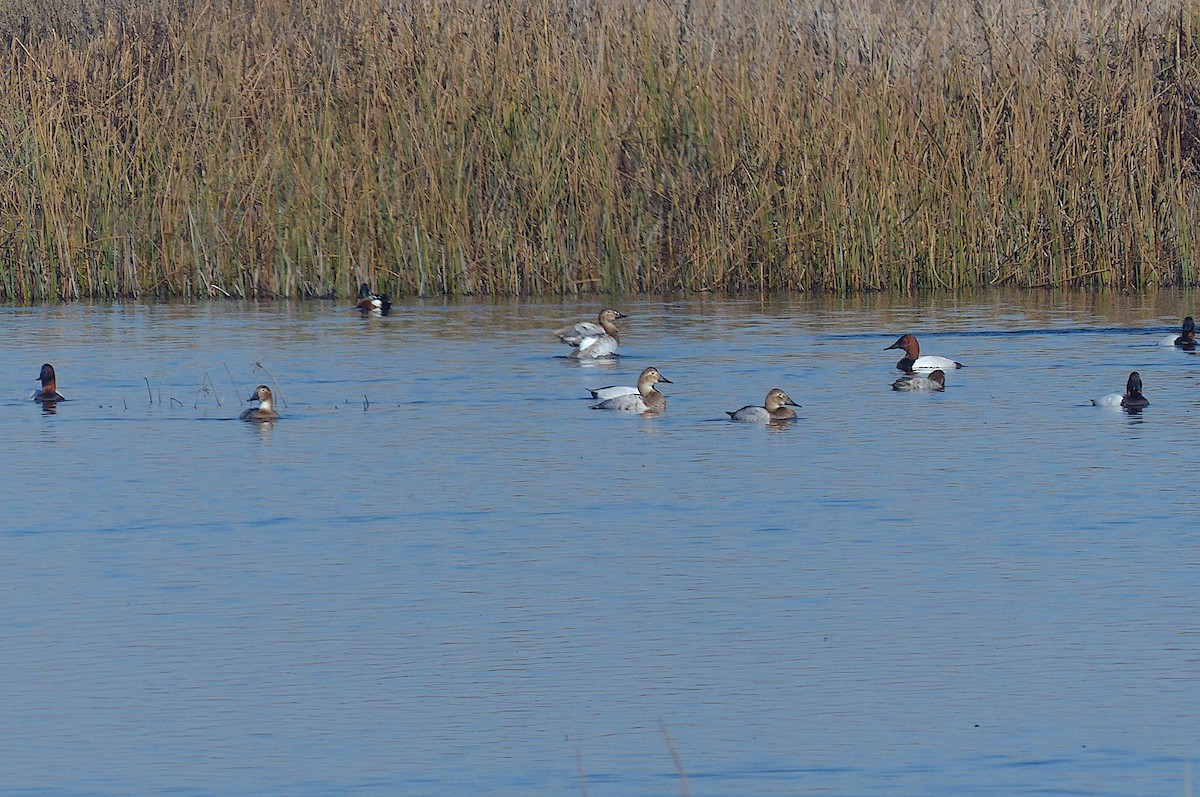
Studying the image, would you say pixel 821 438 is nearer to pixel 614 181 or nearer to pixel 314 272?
pixel 614 181

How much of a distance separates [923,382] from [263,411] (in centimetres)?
397

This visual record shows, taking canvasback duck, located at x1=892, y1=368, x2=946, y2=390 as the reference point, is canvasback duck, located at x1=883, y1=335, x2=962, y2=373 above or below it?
above

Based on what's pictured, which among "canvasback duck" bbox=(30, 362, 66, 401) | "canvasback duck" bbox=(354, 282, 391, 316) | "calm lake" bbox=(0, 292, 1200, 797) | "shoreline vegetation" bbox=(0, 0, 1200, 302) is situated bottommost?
"calm lake" bbox=(0, 292, 1200, 797)

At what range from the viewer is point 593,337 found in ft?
49.4

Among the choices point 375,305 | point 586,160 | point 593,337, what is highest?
point 586,160

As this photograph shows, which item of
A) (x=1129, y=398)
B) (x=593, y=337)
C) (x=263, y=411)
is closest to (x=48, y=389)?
(x=263, y=411)

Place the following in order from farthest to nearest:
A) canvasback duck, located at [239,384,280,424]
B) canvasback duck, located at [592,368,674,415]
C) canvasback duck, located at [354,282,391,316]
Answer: canvasback duck, located at [354,282,391,316]
canvasback duck, located at [592,368,674,415]
canvasback duck, located at [239,384,280,424]

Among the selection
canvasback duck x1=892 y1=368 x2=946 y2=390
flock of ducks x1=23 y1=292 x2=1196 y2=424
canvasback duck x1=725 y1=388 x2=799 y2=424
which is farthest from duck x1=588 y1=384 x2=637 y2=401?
canvasback duck x1=892 y1=368 x2=946 y2=390

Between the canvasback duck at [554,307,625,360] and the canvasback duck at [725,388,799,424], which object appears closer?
the canvasback duck at [725,388,799,424]

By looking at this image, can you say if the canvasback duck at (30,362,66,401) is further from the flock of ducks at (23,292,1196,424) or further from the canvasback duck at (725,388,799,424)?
the canvasback duck at (725,388,799,424)

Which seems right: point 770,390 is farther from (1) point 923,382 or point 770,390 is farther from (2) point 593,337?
(2) point 593,337

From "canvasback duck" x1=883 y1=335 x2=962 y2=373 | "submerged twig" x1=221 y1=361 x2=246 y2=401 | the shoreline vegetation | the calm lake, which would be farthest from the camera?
the shoreline vegetation

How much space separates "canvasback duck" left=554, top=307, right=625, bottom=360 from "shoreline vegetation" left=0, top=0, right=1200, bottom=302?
3163 mm

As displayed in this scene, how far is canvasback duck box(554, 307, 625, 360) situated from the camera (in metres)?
14.9
